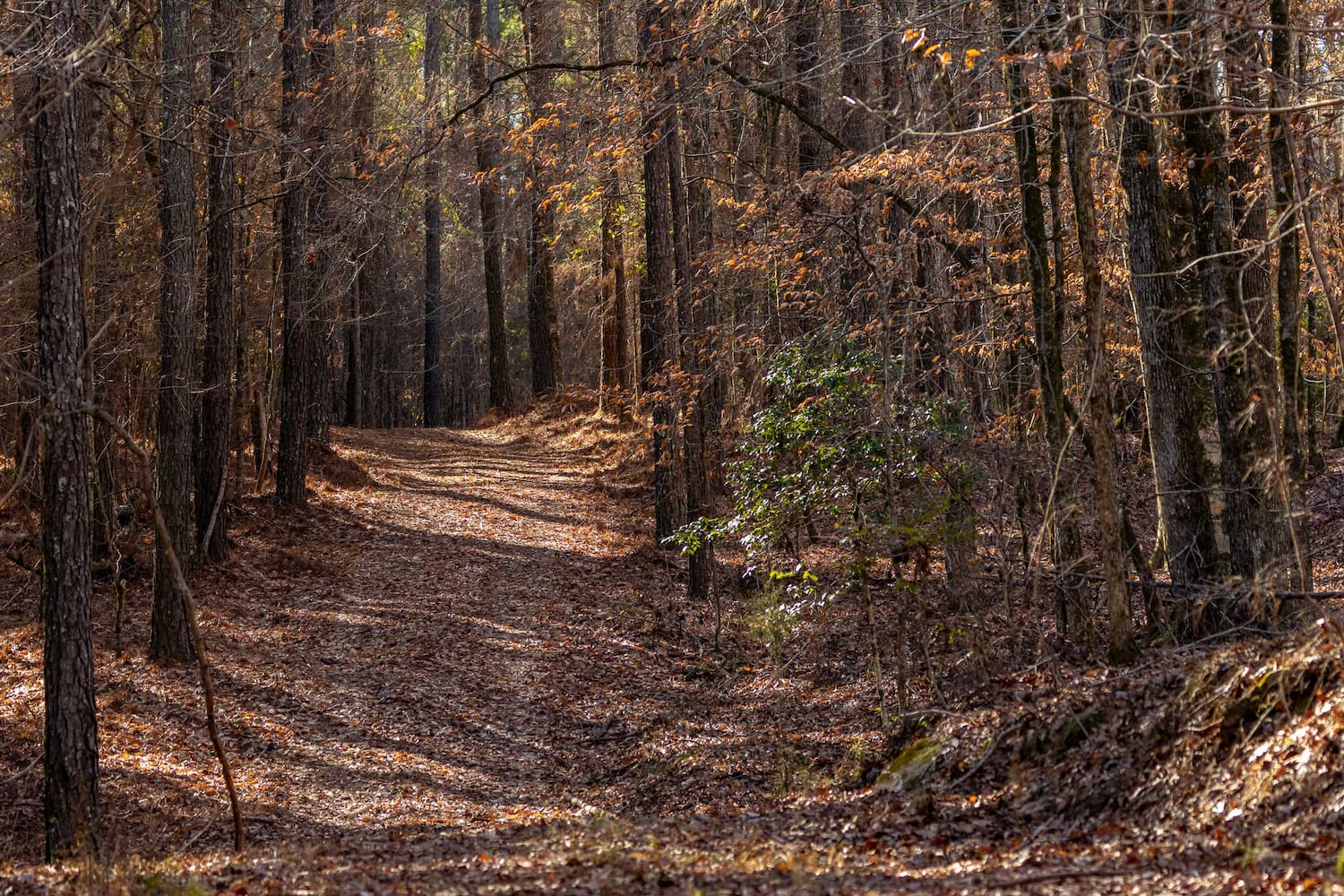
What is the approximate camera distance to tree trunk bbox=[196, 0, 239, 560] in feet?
43.4

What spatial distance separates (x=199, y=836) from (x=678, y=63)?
7.38 metres

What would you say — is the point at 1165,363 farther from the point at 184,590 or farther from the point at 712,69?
the point at 184,590

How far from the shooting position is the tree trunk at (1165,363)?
8156 millimetres

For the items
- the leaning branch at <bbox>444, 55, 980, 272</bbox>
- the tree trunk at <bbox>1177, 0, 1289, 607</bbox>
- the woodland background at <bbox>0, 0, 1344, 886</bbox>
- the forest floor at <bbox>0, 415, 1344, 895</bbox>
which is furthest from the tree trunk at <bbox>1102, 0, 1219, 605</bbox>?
the leaning branch at <bbox>444, 55, 980, 272</bbox>

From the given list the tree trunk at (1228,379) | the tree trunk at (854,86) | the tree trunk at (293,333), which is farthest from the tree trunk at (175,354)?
the tree trunk at (1228,379)

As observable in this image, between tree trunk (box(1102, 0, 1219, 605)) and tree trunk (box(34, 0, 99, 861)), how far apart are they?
7.32 meters

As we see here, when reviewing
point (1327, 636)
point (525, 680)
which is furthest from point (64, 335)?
Result: point (1327, 636)

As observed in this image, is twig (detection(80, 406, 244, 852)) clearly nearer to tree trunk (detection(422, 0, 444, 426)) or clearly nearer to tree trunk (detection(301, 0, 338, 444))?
tree trunk (detection(301, 0, 338, 444))

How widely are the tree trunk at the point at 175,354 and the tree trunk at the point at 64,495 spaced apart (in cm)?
390

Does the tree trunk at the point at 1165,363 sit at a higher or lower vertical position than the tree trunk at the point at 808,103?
lower

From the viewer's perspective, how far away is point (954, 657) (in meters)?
8.82

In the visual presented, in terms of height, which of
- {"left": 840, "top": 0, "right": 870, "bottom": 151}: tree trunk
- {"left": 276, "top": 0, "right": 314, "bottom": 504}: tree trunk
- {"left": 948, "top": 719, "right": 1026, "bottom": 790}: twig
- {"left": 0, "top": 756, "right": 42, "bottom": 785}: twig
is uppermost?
{"left": 840, "top": 0, "right": 870, "bottom": 151}: tree trunk

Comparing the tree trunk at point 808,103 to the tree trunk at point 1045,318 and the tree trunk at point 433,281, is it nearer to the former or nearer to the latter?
the tree trunk at point 1045,318

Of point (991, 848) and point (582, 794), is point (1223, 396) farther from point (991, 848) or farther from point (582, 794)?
point (582, 794)
